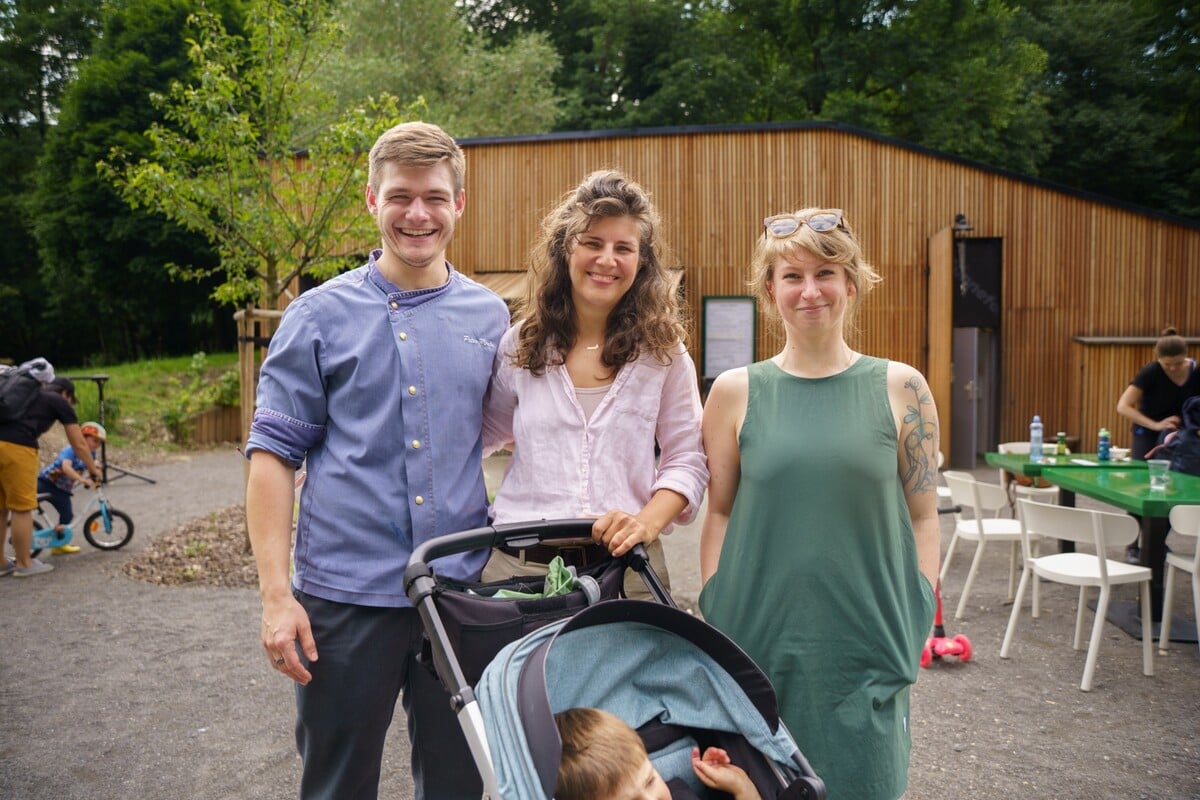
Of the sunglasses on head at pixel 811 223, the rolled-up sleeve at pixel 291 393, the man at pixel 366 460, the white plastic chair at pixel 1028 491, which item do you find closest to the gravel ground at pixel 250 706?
the white plastic chair at pixel 1028 491

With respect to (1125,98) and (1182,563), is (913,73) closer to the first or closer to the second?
(1125,98)

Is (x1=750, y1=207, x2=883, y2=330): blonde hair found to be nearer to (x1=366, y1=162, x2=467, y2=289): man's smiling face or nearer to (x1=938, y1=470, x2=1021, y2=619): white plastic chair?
(x1=366, y1=162, x2=467, y2=289): man's smiling face

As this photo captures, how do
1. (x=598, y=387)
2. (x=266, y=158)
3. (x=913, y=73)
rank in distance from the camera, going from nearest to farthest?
(x=598, y=387), (x=266, y=158), (x=913, y=73)

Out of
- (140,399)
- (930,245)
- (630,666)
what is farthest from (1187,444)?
(140,399)

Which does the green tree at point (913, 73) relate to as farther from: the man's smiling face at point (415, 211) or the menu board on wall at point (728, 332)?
the man's smiling face at point (415, 211)

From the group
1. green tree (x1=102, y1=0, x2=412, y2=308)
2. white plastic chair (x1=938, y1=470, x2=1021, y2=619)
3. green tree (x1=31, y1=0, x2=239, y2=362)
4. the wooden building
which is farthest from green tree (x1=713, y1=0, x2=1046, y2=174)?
white plastic chair (x1=938, y1=470, x2=1021, y2=619)

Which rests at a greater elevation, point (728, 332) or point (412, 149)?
point (412, 149)

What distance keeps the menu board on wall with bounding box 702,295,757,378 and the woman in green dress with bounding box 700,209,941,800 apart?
1366cm

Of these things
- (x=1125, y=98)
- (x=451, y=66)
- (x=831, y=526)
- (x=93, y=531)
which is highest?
(x=451, y=66)

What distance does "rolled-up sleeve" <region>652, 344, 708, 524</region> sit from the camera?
2391 millimetres

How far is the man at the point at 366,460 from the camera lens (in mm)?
2236

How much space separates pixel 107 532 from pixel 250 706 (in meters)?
5.01

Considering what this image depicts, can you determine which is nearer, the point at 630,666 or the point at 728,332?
the point at 630,666

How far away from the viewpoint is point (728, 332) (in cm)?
1606
